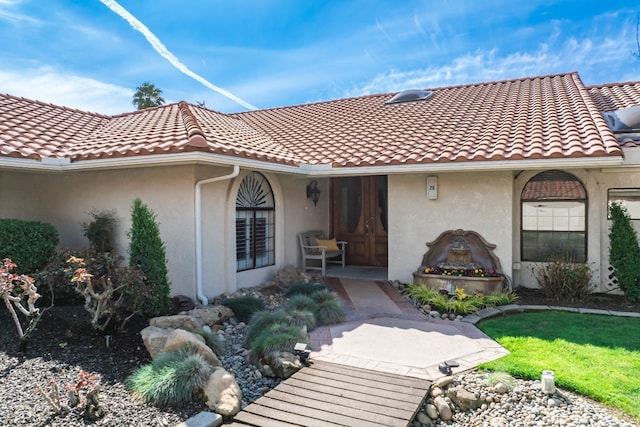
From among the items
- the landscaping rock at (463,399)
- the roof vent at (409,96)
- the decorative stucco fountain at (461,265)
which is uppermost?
the roof vent at (409,96)

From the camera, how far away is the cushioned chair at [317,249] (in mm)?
11985

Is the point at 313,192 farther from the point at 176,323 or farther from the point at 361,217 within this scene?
the point at 176,323

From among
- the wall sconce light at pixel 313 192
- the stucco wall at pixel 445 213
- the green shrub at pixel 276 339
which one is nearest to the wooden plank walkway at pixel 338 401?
the green shrub at pixel 276 339

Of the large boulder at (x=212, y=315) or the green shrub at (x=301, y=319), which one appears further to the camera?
the large boulder at (x=212, y=315)

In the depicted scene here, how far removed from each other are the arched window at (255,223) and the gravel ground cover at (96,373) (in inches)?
116

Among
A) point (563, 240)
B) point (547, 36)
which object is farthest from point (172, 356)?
point (547, 36)

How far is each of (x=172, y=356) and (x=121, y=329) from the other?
1.84 metres

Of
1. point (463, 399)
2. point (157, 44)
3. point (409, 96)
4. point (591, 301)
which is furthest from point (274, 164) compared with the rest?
point (157, 44)

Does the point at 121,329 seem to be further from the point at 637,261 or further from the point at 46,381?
the point at 637,261

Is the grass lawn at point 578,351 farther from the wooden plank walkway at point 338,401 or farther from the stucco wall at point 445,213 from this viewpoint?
the stucco wall at point 445,213

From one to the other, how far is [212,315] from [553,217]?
8.38 metres

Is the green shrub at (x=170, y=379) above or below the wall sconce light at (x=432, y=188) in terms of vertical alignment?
below

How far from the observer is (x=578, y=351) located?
605cm

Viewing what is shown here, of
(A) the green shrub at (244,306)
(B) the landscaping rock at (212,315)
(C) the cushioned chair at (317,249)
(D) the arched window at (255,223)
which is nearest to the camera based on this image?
(B) the landscaping rock at (212,315)
